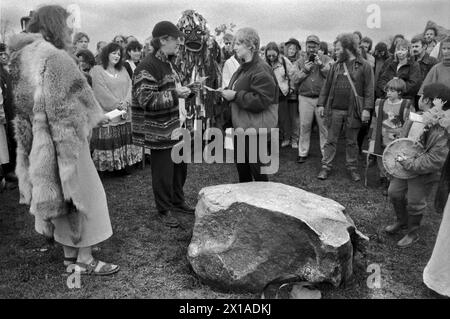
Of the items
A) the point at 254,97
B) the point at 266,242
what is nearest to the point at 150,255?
the point at 266,242

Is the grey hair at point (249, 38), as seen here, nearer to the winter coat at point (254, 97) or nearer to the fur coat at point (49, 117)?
the winter coat at point (254, 97)

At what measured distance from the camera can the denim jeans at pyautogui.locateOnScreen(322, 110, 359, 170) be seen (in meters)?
6.25

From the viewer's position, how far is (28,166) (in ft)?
10.8

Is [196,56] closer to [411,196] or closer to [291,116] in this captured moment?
[291,116]

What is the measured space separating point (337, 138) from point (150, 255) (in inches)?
142

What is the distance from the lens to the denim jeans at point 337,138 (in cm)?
625

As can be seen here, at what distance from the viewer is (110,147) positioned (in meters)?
6.46

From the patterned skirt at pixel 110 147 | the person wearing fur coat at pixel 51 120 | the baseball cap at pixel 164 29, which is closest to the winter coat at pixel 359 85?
the baseball cap at pixel 164 29

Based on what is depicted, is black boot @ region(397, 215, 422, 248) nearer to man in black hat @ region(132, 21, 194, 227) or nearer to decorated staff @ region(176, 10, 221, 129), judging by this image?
man in black hat @ region(132, 21, 194, 227)

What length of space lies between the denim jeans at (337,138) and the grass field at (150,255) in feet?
1.34
